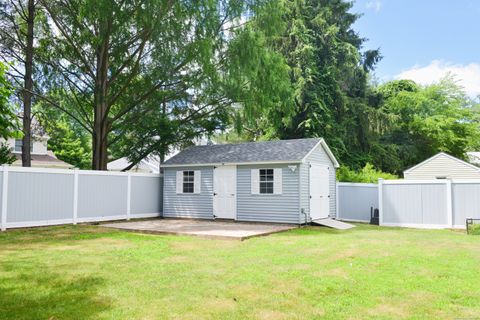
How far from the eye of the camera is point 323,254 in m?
7.05

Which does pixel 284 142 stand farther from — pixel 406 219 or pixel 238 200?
pixel 406 219

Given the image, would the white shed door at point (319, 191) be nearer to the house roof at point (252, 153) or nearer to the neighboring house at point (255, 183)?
the neighboring house at point (255, 183)

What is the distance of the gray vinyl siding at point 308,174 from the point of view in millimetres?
12180

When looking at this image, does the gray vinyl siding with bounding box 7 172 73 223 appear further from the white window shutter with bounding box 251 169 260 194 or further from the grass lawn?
the white window shutter with bounding box 251 169 260 194

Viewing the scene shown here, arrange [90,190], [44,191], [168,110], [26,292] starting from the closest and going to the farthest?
[26,292], [44,191], [90,190], [168,110]

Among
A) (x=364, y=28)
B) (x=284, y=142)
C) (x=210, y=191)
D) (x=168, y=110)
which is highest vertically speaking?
(x=364, y=28)

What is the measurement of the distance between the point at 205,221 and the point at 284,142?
405 centimetres

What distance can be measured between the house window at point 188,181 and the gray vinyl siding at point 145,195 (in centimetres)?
129

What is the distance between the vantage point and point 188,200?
14219 millimetres

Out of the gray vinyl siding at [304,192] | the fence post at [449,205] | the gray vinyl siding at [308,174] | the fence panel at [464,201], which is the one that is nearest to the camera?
the fence panel at [464,201]

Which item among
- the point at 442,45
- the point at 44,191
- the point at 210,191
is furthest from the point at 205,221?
the point at 442,45

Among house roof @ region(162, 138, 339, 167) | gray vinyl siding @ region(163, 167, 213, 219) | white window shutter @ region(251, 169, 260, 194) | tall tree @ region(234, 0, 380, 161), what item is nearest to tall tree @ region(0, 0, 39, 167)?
gray vinyl siding @ region(163, 167, 213, 219)

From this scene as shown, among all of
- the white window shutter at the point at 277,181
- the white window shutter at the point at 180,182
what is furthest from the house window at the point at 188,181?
the white window shutter at the point at 277,181

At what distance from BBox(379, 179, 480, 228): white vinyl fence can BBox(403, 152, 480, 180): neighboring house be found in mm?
6444
